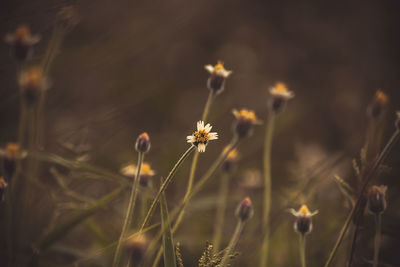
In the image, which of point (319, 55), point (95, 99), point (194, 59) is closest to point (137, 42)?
point (95, 99)

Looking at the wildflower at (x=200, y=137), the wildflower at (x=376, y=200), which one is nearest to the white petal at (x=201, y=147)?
the wildflower at (x=200, y=137)

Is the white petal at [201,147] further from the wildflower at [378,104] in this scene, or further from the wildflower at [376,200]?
the wildflower at [378,104]

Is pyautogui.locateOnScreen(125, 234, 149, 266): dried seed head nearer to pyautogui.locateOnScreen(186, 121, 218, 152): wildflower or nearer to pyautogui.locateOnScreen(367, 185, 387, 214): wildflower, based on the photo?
pyautogui.locateOnScreen(186, 121, 218, 152): wildflower

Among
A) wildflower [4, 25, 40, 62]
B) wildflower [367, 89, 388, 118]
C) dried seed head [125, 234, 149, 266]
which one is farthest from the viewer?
wildflower [367, 89, 388, 118]

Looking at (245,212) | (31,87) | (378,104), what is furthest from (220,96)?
(31,87)

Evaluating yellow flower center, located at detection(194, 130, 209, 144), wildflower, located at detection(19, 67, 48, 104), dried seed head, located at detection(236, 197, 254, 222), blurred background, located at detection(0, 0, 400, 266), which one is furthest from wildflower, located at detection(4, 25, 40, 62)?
dried seed head, located at detection(236, 197, 254, 222)

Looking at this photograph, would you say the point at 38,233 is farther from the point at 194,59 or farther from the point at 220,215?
the point at 194,59
